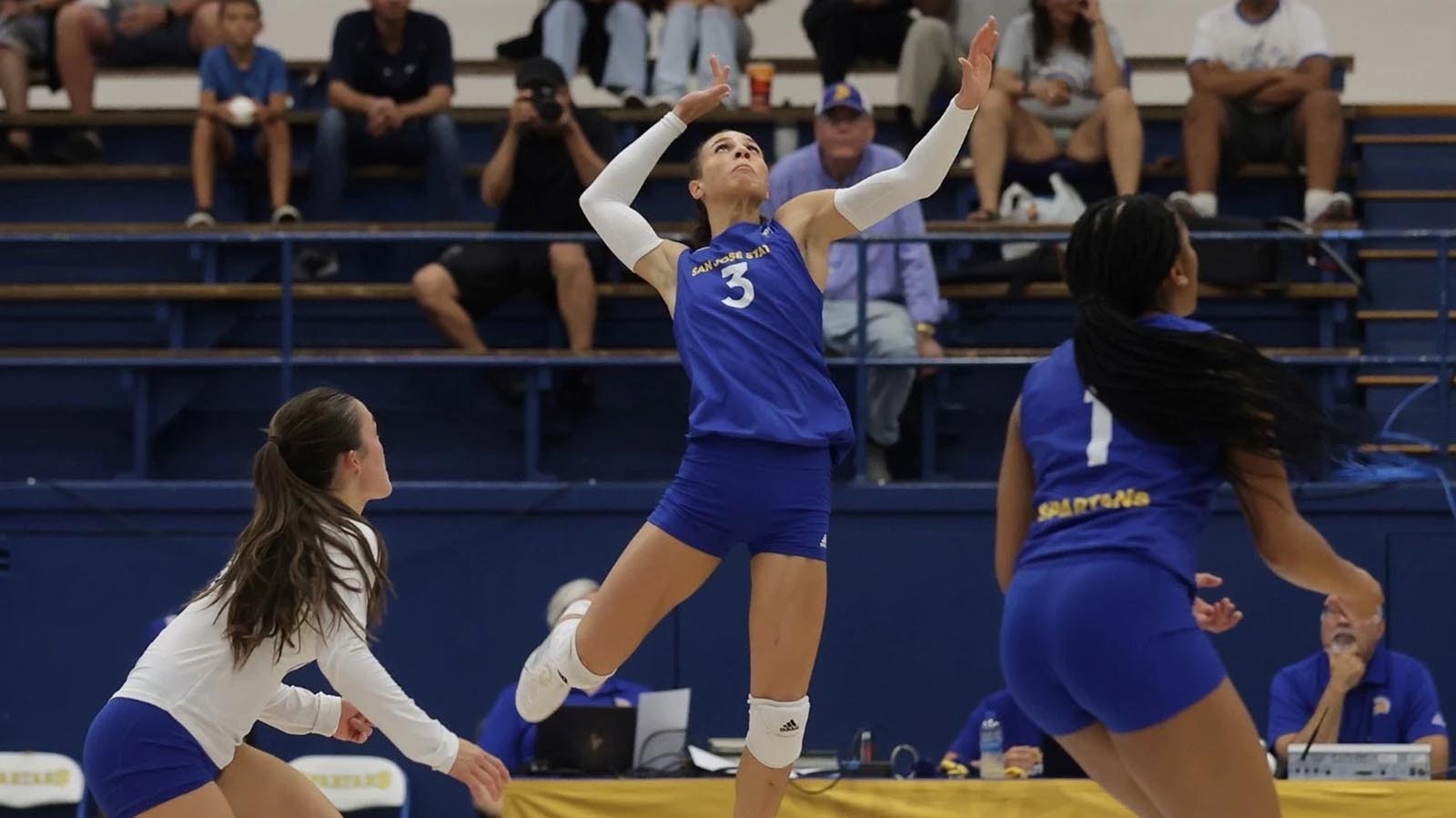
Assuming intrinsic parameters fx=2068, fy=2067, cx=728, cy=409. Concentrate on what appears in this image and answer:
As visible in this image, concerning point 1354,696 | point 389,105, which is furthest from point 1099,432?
point 389,105

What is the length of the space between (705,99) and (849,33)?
5.89 metres

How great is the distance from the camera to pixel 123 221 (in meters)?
11.3

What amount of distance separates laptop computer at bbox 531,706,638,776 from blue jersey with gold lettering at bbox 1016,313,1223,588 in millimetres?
4044

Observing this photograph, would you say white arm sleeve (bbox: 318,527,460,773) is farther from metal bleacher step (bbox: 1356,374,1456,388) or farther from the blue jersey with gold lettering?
metal bleacher step (bbox: 1356,374,1456,388)

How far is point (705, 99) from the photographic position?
5.87 meters

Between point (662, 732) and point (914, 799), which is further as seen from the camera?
point (662, 732)

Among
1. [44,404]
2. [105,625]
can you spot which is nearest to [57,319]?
[44,404]

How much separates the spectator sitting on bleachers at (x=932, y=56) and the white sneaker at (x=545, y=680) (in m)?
5.78

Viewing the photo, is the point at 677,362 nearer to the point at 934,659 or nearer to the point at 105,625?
the point at 934,659

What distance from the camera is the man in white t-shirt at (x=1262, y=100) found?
1055cm

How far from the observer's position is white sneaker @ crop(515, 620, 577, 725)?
5.76 m

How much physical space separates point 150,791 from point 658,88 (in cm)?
748

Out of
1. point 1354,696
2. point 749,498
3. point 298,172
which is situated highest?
point 298,172

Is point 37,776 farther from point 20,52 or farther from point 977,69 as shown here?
point 977,69
